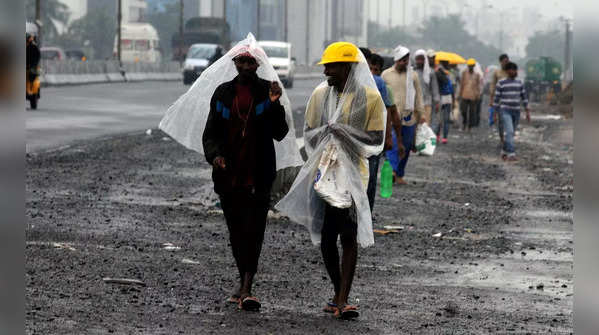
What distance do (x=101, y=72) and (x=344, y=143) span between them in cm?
4463

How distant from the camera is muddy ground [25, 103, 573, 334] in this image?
20.3 feet

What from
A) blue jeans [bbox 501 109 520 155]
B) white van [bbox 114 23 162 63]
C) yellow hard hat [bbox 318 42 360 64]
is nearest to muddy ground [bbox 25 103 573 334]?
yellow hard hat [bbox 318 42 360 64]

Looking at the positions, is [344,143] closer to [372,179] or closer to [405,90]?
[372,179]

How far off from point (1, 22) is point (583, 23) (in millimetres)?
764

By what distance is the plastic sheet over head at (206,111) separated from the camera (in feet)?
22.3

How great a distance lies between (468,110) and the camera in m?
29.0

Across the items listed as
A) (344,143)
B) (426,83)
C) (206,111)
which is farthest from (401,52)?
→ (344,143)

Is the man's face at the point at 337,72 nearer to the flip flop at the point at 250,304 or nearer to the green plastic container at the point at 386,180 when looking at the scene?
the flip flop at the point at 250,304

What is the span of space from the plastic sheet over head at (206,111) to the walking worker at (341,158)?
29 centimetres

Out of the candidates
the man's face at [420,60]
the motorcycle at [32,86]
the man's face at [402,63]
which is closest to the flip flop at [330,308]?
the man's face at [402,63]

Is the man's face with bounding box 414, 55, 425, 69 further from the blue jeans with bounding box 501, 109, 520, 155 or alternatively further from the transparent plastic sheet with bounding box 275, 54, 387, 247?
the transparent plastic sheet with bounding box 275, 54, 387, 247

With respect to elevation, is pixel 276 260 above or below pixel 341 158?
below

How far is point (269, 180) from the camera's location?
22.1ft

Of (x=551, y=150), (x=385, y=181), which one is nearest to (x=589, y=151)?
(x=385, y=181)
